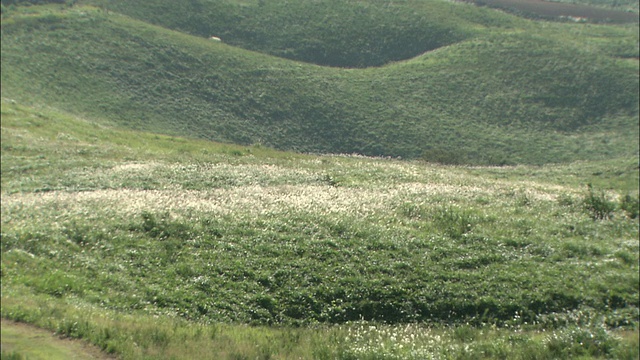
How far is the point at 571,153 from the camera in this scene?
67.4 m

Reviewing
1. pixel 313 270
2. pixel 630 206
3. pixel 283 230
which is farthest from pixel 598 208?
pixel 313 270

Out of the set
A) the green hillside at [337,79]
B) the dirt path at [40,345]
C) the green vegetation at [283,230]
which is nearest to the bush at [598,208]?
the green vegetation at [283,230]

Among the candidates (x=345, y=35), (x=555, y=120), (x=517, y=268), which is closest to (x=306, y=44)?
(x=345, y=35)

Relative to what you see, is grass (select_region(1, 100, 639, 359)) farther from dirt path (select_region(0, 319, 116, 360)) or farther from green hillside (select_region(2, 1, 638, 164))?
green hillside (select_region(2, 1, 638, 164))

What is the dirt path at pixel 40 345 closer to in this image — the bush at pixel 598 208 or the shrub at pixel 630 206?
the bush at pixel 598 208

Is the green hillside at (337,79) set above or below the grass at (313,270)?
above

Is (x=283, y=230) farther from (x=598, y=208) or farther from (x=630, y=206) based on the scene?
(x=630, y=206)

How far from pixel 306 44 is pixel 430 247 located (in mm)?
79458

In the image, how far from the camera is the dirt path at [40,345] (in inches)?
404

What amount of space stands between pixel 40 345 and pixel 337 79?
7350 cm

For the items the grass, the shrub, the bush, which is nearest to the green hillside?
A: the shrub

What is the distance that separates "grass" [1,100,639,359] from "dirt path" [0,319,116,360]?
25 centimetres

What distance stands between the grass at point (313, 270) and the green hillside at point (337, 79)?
A: 1370 inches

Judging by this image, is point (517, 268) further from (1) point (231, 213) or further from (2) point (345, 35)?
(2) point (345, 35)
